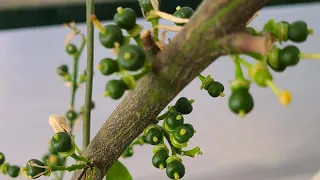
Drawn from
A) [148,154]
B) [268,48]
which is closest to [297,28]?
[268,48]

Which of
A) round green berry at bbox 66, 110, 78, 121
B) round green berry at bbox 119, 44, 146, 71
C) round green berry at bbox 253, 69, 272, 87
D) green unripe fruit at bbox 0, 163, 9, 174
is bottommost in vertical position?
round green berry at bbox 253, 69, 272, 87

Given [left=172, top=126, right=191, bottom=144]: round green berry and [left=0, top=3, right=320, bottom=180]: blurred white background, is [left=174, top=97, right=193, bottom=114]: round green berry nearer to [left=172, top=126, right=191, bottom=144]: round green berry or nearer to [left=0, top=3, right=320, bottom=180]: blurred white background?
[left=172, top=126, right=191, bottom=144]: round green berry

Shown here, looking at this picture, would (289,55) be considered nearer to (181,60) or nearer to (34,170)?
(181,60)

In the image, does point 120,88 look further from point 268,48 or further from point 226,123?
point 226,123

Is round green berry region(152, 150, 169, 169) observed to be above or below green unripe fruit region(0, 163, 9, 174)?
below

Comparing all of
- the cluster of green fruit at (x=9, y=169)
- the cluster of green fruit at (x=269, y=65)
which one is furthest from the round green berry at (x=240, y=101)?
the cluster of green fruit at (x=9, y=169)

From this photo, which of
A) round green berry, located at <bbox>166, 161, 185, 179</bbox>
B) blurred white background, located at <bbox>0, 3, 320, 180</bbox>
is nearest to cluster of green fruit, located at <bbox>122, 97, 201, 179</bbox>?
round green berry, located at <bbox>166, 161, 185, 179</bbox>

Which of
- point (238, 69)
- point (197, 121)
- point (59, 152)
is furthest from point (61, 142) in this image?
point (197, 121)
